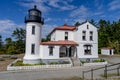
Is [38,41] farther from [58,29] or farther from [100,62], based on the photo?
[100,62]

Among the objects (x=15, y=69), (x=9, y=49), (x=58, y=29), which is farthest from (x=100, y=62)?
(x=9, y=49)

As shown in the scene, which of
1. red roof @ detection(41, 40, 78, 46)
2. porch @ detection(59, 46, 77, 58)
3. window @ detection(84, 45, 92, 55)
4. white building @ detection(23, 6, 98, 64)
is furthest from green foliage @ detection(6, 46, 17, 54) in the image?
window @ detection(84, 45, 92, 55)

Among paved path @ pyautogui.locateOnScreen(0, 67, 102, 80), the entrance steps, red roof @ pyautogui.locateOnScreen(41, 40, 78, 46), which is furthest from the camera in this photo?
red roof @ pyautogui.locateOnScreen(41, 40, 78, 46)

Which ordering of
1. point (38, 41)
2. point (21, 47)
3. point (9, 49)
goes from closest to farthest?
point (38, 41) → point (9, 49) → point (21, 47)

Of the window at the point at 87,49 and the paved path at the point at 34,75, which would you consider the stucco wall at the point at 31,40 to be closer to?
the paved path at the point at 34,75

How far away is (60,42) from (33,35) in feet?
17.0

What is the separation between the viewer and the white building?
26.0m

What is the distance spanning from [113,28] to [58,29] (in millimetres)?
35219

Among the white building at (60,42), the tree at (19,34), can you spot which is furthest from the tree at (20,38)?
the white building at (60,42)

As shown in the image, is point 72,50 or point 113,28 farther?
point 113,28

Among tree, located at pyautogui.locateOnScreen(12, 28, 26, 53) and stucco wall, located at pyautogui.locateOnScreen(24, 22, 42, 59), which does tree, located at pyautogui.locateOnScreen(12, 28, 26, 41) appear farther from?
stucco wall, located at pyautogui.locateOnScreen(24, 22, 42, 59)

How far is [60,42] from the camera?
93.3 ft

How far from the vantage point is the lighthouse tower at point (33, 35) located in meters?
25.9

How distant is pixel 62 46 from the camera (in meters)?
28.1
